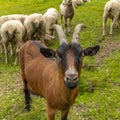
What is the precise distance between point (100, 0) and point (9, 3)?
7.78m

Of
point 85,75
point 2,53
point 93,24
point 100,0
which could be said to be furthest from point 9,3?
point 85,75

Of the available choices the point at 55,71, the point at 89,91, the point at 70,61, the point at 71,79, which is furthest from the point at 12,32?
the point at 71,79

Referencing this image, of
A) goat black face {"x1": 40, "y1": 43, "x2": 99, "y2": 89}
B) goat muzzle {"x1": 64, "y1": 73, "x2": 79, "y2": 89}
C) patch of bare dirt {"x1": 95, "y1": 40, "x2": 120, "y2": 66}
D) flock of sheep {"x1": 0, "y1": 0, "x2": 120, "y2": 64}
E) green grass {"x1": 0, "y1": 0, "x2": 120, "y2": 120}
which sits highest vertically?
goat black face {"x1": 40, "y1": 43, "x2": 99, "y2": 89}

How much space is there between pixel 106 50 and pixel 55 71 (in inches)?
266

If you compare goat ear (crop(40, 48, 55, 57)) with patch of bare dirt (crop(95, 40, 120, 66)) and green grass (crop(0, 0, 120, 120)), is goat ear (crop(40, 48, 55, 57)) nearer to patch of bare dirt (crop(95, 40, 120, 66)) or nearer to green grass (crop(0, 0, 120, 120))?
Answer: green grass (crop(0, 0, 120, 120))

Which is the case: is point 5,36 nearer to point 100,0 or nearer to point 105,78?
point 105,78

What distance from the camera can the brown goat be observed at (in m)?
5.86

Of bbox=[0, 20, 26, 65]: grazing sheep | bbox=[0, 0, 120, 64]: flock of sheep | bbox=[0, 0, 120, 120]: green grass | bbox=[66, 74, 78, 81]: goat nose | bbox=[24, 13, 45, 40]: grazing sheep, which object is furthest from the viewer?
bbox=[24, 13, 45, 40]: grazing sheep

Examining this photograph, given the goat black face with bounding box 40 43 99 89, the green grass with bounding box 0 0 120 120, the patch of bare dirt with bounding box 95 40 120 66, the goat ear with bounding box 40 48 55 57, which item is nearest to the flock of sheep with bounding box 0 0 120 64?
the green grass with bounding box 0 0 120 120

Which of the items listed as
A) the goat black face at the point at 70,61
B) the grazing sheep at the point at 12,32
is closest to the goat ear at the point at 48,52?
the goat black face at the point at 70,61

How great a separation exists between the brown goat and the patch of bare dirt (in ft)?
13.9

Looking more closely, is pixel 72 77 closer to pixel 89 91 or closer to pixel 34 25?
pixel 89 91

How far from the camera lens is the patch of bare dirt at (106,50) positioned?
41.8ft

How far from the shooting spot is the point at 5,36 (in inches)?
503
